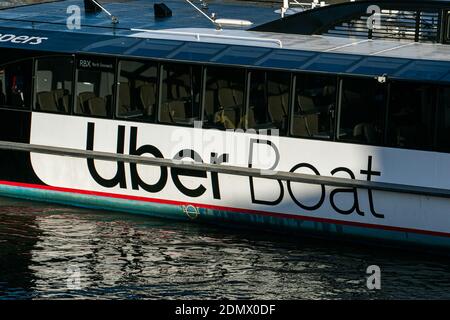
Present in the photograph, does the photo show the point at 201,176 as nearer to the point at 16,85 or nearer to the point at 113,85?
the point at 113,85

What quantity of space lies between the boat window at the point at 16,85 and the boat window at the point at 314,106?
4.60 metres

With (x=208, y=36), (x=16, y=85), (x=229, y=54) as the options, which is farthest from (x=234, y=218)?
(x=16, y=85)

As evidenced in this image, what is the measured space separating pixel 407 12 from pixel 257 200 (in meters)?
4.24

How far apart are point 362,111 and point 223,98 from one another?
2.28 m

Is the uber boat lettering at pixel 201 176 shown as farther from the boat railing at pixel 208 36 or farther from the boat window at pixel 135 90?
the boat railing at pixel 208 36

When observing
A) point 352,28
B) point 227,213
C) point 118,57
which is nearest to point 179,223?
point 227,213

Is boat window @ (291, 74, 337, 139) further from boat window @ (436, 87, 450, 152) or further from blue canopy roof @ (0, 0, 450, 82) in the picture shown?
boat window @ (436, 87, 450, 152)

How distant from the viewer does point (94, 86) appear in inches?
883

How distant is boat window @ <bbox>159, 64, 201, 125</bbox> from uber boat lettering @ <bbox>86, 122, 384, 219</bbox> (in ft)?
1.72

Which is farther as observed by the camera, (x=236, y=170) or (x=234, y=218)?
(x=234, y=218)

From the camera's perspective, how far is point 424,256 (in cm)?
2059

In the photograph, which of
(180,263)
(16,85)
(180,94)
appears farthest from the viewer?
(16,85)

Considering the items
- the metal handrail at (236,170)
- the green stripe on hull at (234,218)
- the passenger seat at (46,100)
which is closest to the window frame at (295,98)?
the metal handrail at (236,170)

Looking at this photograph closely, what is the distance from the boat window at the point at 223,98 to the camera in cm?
2147
